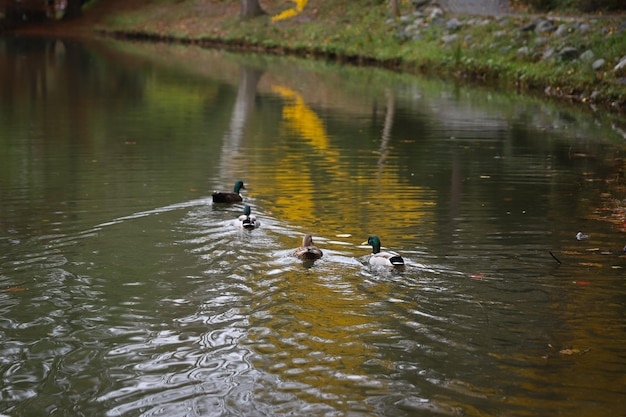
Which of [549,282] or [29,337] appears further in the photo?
[549,282]

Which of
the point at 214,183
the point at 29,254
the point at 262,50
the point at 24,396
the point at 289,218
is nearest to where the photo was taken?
the point at 24,396

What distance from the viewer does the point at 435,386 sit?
7.71 m

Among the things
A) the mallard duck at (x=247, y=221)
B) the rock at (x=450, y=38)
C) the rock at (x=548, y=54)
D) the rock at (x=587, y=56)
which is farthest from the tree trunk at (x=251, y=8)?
the mallard duck at (x=247, y=221)

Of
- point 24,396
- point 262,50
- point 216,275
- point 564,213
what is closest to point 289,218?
point 216,275

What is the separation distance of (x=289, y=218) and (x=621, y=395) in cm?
622

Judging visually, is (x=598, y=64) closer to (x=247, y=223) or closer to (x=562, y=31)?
(x=562, y=31)

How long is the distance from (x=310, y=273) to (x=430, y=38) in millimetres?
30811

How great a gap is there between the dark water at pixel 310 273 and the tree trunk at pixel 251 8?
32.3m

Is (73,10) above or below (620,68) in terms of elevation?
above

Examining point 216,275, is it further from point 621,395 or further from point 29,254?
point 621,395

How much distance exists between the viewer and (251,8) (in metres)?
53.8

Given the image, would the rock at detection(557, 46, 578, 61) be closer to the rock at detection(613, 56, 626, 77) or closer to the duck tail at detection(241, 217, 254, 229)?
the rock at detection(613, 56, 626, 77)

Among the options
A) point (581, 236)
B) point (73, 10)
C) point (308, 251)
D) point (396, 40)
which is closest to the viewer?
point (308, 251)

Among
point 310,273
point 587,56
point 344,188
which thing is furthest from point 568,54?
point 310,273
